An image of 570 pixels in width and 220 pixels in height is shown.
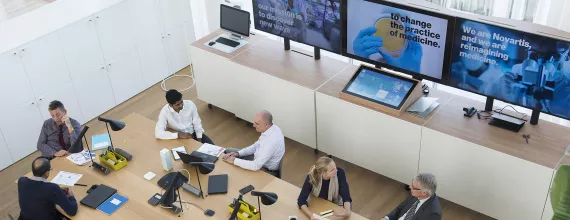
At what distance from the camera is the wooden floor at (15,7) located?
28.6 ft

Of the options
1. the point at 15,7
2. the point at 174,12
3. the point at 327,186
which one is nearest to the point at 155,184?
the point at 327,186

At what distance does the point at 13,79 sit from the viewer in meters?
6.72

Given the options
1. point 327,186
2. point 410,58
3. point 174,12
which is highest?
point 410,58

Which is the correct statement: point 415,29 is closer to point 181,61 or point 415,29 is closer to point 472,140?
point 472,140

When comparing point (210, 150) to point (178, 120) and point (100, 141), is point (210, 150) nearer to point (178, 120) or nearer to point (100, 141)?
point (178, 120)

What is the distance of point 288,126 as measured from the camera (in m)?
6.92

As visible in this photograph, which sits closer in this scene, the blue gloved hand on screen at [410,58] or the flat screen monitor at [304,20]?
the blue gloved hand on screen at [410,58]

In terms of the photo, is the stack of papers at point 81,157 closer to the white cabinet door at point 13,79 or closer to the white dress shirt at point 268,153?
the white dress shirt at point 268,153

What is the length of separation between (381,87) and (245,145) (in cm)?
192

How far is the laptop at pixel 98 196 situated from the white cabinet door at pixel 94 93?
104 inches

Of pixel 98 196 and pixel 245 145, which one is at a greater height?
pixel 98 196

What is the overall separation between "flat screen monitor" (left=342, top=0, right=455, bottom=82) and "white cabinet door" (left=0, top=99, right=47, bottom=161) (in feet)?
12.5

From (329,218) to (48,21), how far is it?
4484mm

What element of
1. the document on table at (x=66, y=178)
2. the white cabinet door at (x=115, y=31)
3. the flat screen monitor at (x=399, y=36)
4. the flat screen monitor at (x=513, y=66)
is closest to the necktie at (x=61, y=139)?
the document on table at (x=66, y=178)
